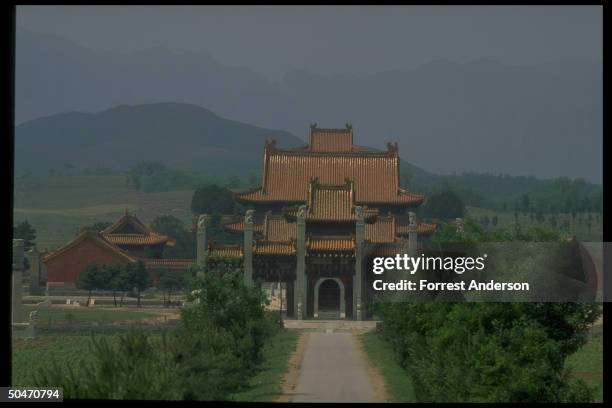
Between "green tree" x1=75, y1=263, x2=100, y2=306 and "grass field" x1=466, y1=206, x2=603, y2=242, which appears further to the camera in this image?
"grass field" x1=466, y1=206, x2=603, y2=242

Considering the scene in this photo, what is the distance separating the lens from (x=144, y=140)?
1613 inches

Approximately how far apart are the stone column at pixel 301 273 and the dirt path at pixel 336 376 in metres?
6.37

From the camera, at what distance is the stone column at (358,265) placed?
2778 cm

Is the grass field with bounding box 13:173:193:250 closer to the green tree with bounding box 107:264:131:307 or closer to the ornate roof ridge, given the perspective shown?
the ornate roof ridge

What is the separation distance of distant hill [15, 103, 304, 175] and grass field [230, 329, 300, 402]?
39.9 ft

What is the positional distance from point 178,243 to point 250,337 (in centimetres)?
1681

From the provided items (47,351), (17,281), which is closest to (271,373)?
(47,351)

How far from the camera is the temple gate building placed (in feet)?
93.6

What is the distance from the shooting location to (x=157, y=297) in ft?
93.5

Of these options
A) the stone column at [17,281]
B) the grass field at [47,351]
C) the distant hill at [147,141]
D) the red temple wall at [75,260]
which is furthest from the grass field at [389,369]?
the distant hill at [147,141]

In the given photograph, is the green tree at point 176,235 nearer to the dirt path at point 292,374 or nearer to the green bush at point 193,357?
the dirt path at point 292,374

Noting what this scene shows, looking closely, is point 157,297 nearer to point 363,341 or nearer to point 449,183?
point 363,341

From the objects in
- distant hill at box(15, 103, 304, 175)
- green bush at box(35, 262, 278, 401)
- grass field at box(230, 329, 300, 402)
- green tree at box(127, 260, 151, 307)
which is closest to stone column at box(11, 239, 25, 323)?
grass field at box(230, 329, 300, 402)

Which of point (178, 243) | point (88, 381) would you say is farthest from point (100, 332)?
point (178, 243)
